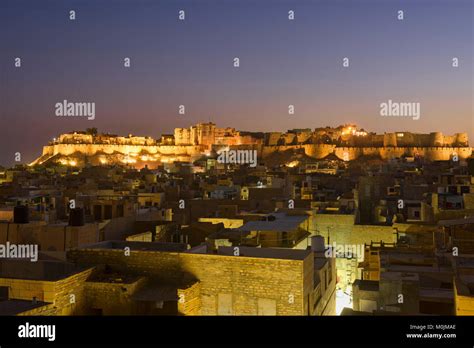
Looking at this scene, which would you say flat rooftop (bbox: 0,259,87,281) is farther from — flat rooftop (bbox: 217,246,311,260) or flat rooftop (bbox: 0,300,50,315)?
flat rooftop (bbox: 217,246,311,260)

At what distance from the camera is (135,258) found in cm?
886

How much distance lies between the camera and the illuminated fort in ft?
282

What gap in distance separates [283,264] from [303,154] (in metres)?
81.7

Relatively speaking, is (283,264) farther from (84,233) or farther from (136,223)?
(136,223)

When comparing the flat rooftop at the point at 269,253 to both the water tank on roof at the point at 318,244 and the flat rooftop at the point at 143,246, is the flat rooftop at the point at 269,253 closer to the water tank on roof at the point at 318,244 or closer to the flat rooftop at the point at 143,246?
the flat rooftop at the point at 143,246

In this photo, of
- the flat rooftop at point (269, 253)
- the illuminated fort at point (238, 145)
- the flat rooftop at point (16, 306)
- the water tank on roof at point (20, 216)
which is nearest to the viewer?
the flat rooftop at point (16, 306)

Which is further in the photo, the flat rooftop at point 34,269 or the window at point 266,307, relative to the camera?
the flat rooftop at point 34,269

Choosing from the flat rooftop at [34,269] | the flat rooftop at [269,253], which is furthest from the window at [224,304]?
the flat rooftop at [34,269]

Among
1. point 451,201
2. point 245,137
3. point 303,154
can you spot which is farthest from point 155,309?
point 245,137

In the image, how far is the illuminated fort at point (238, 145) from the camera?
282 ft

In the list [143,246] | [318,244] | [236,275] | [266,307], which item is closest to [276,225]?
[318,244]

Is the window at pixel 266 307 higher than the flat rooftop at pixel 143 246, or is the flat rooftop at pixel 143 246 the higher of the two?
the flat rooftop at pixel 143 246

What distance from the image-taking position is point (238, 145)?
96188 mm

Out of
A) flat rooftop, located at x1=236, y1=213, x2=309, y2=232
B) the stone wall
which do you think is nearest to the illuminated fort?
flat rooftop, located at x1=236, y1=213, x2=309, y2=232
